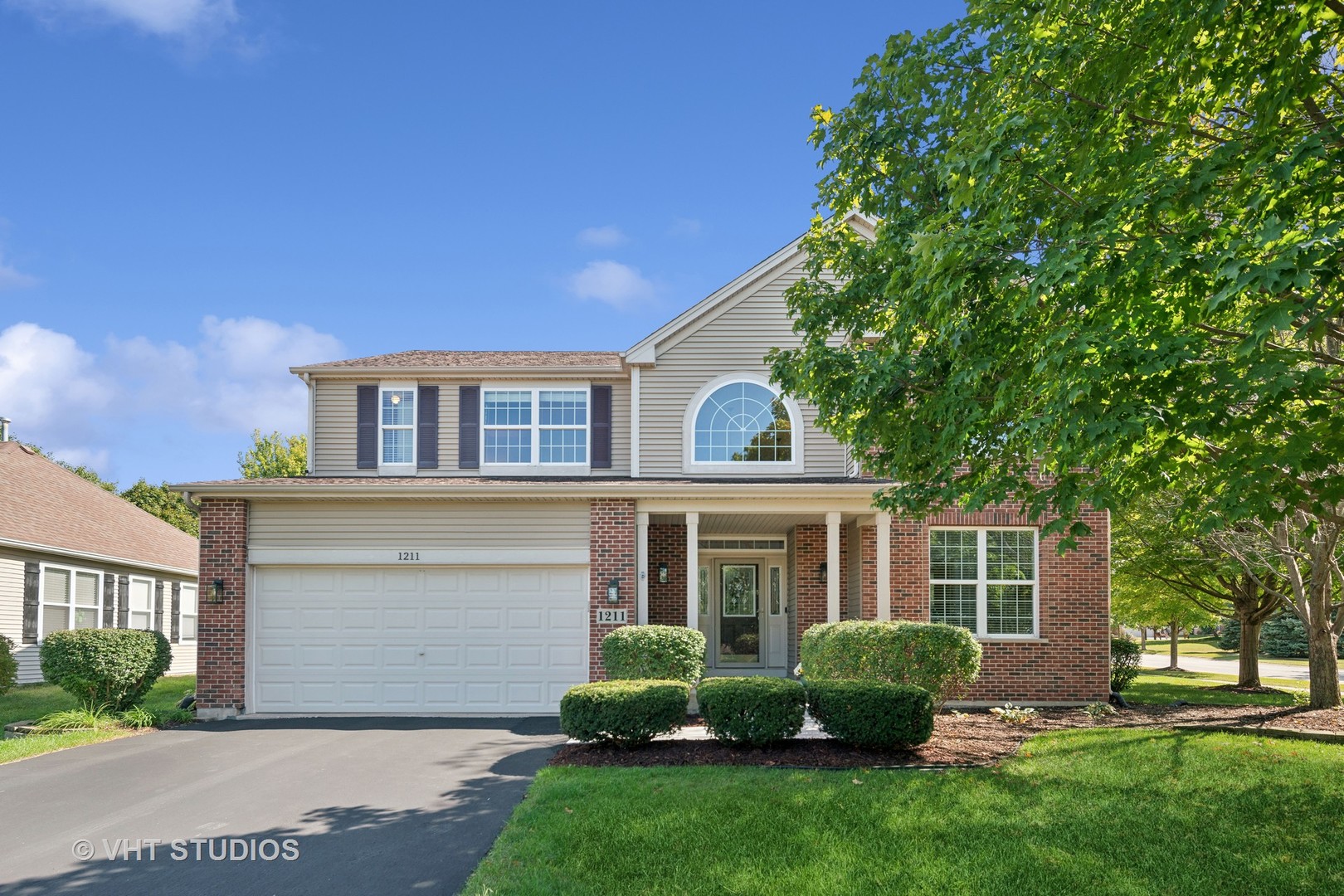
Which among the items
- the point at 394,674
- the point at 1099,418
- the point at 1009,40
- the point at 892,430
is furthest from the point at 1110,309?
the point at 394,674

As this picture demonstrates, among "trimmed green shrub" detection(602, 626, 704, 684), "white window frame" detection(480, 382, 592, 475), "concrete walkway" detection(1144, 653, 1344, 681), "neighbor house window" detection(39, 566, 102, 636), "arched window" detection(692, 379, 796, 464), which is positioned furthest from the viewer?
"concrete walkway" detection(1144, 653, 1344, 681)

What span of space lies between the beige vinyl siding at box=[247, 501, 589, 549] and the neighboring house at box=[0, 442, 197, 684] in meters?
7.19

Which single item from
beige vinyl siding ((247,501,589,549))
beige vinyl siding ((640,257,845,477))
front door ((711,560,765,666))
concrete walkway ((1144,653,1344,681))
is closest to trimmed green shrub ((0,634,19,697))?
beige vinyl siding ((247,501,589,549))

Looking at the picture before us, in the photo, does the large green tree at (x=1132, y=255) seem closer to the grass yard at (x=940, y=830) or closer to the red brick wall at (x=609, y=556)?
the grass yard at (x=940, y=830)

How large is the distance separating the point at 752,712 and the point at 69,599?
56.7 feet

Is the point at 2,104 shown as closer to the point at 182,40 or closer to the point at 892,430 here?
the point at 182,40

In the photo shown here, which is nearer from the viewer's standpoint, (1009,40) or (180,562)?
(1009,40)

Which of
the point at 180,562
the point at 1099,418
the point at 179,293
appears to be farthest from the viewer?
the point at 180,562

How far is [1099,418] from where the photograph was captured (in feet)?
18.4

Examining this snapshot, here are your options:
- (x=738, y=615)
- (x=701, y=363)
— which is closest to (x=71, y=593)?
(x=738, y=615)

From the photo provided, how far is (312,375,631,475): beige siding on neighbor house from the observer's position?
619 inches

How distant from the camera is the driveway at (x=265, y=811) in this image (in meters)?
6.02

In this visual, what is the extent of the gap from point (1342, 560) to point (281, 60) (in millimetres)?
22053

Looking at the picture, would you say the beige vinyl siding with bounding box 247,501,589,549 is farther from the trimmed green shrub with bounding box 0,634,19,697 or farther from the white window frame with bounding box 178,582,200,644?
the white window frame with bounding box 178,582,200,644
